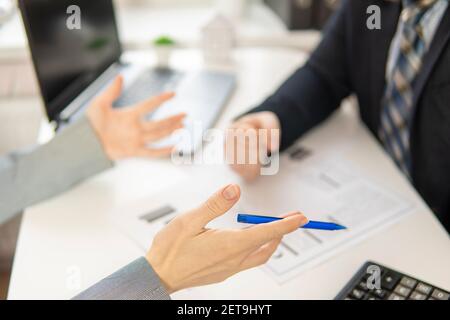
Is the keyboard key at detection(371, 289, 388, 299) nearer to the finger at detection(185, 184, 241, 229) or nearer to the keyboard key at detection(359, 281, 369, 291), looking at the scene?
the keyboard key at detection(359, 281, 369, 291)

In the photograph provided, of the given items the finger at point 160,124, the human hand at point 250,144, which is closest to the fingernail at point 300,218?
the human hand at point 250,144

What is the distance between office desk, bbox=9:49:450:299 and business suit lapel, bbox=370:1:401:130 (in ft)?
0.37

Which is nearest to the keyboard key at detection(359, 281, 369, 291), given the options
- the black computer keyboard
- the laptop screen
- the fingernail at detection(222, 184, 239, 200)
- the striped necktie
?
the black computer keyboard

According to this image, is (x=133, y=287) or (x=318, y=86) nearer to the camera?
(x=133, y=287)

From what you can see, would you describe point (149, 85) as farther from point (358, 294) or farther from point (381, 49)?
point (358, 294)

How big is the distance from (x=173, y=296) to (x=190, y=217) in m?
0.16

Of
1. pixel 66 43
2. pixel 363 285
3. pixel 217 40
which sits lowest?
pixel 363 285

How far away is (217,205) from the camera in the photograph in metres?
0.53

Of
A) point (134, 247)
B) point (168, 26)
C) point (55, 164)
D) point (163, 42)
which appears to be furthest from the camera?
point (168, 26)

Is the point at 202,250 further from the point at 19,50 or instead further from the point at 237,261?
the point at 19,50

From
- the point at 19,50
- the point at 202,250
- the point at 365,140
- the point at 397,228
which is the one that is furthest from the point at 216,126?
the point at 19,50

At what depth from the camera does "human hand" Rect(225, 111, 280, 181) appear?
0.88 metres

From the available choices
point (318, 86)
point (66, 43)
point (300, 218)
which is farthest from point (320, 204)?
point (66, 43)

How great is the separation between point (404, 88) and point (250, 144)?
0.37 metres
